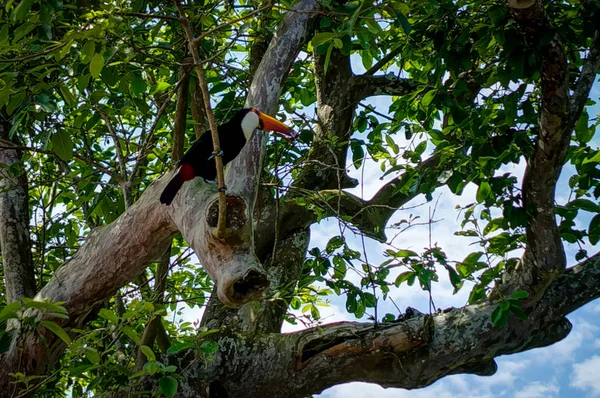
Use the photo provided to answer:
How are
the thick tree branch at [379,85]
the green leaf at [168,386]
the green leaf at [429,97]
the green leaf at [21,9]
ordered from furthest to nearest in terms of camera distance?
1. the thick tree branch at [379,85]
2. the green leaf at [429,97]
3. the green leaf at [168,386]
4. the green leaf at [21,9]

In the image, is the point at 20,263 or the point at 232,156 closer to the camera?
the point at 232,156

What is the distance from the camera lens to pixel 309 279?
390 cm

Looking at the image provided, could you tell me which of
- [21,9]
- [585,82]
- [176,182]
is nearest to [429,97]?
[585,82]

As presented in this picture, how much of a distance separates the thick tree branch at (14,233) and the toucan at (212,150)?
Result: 1229 mm

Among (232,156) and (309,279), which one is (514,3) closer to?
(232,156)

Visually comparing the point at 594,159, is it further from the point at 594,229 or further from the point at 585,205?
the point at 594,229

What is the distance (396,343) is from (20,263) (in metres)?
2.09

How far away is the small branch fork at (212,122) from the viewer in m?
2.39

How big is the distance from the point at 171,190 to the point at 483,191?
146 centimetres

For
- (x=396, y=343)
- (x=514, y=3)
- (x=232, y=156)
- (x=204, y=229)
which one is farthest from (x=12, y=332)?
(x=514, y=3)

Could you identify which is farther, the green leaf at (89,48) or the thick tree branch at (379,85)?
the thick tree branch at (379,85)

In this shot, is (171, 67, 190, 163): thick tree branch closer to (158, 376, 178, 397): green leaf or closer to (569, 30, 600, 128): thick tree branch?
(158, 376, 178, 397): green leaf

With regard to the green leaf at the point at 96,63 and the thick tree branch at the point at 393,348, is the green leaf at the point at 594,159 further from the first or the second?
the green leaf at the point at 96,63

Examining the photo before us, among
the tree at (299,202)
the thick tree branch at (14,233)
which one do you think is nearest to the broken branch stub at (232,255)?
the tree at (299,202)
